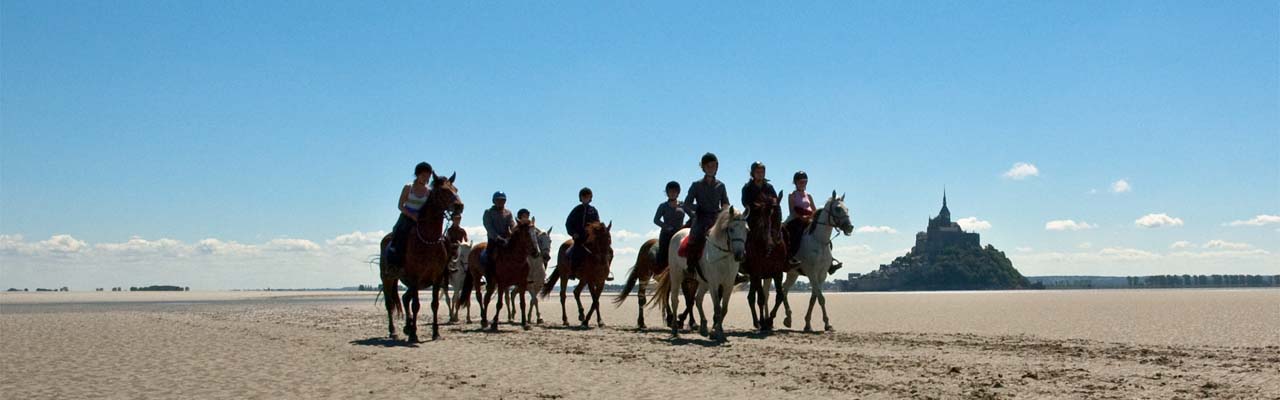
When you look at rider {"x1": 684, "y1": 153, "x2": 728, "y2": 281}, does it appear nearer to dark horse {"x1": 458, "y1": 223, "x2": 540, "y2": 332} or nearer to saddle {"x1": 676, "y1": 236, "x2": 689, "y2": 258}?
saddle {"x1": 676, "y1": 236, "x2": 689, "y2": 258}

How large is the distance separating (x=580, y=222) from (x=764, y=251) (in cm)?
496

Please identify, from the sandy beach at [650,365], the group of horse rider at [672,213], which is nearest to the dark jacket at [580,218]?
the group of horse rider at [672,213]

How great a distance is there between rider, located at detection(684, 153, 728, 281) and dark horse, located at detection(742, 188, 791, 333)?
27.2 inches

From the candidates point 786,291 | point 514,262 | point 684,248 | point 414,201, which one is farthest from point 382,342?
point 786,291

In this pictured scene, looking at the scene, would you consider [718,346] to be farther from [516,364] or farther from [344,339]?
[344,339]

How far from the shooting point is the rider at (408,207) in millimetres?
14758

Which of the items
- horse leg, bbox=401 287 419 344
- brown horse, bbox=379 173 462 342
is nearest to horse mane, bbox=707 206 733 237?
brown horse, bbox=379 173 462 342

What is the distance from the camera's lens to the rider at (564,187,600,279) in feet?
63.9

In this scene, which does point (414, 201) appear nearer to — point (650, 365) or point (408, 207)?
point (408, 207)

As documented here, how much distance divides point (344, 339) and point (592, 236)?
542 cm

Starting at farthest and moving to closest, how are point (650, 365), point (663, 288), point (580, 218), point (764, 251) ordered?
point (580, 218) < point (663, 288) < point (764, 251) < point (650, 365)

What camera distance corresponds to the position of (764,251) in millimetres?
15656

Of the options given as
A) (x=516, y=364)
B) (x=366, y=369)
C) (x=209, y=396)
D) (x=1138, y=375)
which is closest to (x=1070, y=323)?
(x=1138, y=375)

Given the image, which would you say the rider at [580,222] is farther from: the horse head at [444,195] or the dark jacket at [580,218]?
the horse head at [444,195]
